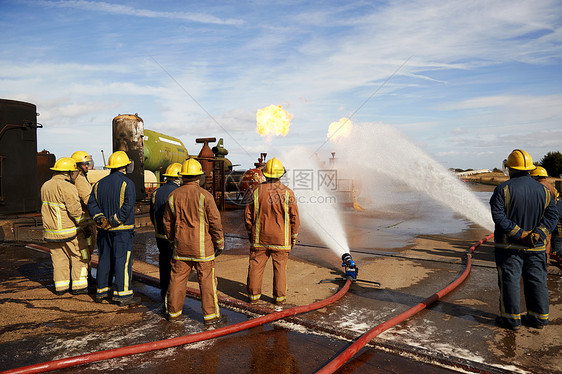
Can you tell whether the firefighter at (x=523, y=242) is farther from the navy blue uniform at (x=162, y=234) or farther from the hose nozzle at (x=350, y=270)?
the navy blue uniform at (x=162, y=234)

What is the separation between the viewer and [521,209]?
180 inches

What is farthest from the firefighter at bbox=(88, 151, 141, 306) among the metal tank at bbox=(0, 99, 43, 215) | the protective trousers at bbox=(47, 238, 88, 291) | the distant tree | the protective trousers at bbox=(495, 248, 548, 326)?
the distant tree

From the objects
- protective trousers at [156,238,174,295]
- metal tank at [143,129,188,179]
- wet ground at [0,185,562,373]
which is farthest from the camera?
metal tank at [143,129,188,179]

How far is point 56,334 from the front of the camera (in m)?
4.26

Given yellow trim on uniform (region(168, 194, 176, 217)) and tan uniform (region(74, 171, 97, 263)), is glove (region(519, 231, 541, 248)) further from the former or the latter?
tan uniform (region(74, 171, 97, 263))

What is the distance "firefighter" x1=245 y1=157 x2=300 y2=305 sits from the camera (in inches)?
207

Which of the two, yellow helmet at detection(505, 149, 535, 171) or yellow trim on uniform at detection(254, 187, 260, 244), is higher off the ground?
yellow helmet at detection(505, 149, 535, 171)

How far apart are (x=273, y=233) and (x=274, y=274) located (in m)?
0.59

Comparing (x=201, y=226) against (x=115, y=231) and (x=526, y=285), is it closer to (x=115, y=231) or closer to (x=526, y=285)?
(x=115, y=231)

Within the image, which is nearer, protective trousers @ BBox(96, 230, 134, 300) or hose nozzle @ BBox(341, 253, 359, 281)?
protective trousers @ BBox(96, 230, 134, 300)

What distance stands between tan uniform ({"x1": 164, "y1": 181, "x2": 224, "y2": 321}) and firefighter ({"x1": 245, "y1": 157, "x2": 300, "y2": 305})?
2.61 ft

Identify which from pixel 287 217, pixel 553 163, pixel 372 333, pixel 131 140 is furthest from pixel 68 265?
pixel 553 163

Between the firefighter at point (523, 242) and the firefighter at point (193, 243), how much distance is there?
344cm

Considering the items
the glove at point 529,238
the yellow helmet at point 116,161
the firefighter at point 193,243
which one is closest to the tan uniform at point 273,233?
the firefighter at point 193,243
